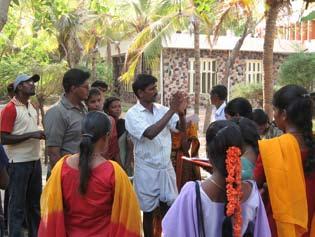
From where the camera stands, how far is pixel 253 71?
2644 cm

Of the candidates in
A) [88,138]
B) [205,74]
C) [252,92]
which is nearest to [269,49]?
[88,138]

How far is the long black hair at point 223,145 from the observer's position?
242cm

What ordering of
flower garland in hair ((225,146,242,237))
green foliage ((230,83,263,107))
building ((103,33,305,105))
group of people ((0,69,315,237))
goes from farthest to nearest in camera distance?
building ((103,33,305,105)) → green foliage ((230,83,263,107)) → group of people ((0,69,315,237)) → flower garland in hair ((225,146,242,237))

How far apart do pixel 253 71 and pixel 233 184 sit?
971 inches

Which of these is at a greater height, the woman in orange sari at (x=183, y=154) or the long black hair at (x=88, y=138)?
the long black hair at (x=88, y=138)

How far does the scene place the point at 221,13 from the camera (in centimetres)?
1267

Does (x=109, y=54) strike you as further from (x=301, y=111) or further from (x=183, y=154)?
(x=301, y=111)

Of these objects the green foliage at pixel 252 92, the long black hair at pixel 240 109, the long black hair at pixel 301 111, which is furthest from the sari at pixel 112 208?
the green foliage at pixel 252 92

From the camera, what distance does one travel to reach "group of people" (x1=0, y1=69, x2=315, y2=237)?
2438 millimetres

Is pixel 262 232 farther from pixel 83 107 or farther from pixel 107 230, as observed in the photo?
pixel 83 107

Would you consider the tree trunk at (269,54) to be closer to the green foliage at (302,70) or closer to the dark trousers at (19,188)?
the dark trousers at (19,188)

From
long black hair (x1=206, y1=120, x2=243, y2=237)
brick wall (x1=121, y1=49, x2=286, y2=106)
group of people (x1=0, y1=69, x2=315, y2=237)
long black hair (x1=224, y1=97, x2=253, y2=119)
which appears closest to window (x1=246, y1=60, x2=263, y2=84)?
brick wall (x1=121, y1=49, x2=286, y2=106)

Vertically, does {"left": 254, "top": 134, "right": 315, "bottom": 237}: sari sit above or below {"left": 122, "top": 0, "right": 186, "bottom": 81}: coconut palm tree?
below

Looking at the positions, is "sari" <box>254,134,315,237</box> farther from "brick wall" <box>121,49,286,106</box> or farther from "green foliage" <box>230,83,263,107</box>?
"brick wall" <box>121,49,286,106</box>
